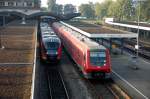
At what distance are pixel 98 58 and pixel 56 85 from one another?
147 inches

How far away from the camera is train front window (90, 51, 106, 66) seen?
88.2 ft

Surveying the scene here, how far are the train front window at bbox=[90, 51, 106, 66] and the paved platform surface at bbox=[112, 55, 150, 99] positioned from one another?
222 cm

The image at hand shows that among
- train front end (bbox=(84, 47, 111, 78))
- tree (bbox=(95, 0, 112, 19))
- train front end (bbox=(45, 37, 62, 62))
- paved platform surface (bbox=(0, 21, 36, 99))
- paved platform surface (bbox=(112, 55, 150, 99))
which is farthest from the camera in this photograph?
tree (bbox=(95, 0, 112, 19))

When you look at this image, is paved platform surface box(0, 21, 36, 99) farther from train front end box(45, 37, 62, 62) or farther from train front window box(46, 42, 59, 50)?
train front window box(46, 42, 59, 50)

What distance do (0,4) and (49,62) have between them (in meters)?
78.1

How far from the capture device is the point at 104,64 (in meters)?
26.8

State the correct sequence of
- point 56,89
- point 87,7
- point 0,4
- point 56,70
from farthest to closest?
point 87,7 → point 0,4 → point 56,70 → point 56,89

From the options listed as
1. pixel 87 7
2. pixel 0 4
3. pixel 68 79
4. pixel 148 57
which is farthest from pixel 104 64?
pixel 87 7

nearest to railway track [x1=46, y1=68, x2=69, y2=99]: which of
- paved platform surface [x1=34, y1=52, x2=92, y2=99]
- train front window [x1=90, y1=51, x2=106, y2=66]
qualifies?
paved platform surface [x1=34, y1=52, x2=92, y2=99]

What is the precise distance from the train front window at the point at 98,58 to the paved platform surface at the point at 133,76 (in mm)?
2221

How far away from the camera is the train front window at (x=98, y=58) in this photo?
26.9 meters

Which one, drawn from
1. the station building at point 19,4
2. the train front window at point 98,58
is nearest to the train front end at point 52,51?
the train front window at point 98,58

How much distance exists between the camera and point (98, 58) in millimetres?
26969

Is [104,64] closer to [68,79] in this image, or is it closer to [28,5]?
[68,79]
